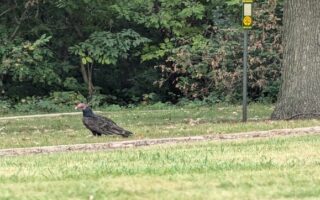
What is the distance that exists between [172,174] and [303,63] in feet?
27.3

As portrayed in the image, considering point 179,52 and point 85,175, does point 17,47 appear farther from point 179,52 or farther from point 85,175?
point 85,175

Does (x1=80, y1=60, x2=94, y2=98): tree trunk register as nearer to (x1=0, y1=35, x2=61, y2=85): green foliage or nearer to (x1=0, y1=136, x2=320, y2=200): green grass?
(x1=0, y1=35, x2=61, y2=85): green foliage

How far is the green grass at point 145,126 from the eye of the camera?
13.5m

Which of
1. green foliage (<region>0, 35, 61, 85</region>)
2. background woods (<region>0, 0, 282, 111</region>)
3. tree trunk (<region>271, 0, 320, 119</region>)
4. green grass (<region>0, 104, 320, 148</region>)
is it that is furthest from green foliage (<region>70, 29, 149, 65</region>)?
tree trunk (<region>271, 0, 320, 119</region>)

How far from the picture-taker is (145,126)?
16.1 meters

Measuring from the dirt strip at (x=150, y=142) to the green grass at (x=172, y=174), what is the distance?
78 centimetres

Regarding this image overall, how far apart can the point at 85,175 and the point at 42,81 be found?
725 inches

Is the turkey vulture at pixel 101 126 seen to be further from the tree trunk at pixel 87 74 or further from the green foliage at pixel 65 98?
the tree trunk at pixel 87 74

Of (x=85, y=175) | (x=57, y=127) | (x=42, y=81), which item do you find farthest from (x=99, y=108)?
(x=85, y=175)

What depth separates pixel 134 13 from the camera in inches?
1032

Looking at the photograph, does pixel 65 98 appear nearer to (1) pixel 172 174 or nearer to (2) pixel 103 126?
(2) pixel 103 126

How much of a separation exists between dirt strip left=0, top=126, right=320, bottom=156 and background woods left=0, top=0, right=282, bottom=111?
11.0 metres

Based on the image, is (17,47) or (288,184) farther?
(17,47)

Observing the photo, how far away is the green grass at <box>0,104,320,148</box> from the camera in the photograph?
13.5 m
